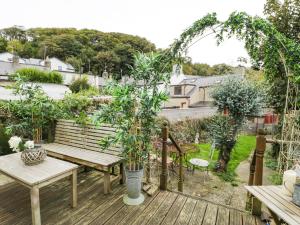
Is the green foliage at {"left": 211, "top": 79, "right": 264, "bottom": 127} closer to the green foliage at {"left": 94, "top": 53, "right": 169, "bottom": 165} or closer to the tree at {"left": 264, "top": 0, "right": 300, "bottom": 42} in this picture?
the tree at {"left": 264, "top": 0, "right": 300, "bottom": 42}

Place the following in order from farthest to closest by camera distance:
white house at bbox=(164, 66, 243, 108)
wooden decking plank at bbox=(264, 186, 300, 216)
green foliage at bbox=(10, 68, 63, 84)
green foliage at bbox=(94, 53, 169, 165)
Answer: white house at bbox=(164, 66, 243, 108) < green foliage at bbox=(10, 68, 63, 84) < green foliage at bbox=(94, 53, 169, 165) < wooden decking plank at bbox=(264, 186, 300, 216)

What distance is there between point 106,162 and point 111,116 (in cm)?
78

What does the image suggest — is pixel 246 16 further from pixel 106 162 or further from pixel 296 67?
pixel 106 162

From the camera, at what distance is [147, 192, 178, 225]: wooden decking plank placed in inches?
105

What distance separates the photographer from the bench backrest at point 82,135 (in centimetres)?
384

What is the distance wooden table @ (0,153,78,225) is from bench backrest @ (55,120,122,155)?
98cm

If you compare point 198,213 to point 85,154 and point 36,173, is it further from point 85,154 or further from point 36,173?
point 36,173

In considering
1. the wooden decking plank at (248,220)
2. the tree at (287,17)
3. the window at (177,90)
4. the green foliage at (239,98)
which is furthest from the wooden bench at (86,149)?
the window at (177,90)

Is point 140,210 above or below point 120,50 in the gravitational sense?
below

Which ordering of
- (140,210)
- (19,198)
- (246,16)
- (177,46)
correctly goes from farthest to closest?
(177,46), (246,16), (19,198), (140,210)

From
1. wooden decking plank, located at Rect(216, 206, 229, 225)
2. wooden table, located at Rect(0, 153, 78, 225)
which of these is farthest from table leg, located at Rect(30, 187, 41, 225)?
wooden decking plank, located at Rect(216, 206, 229, 225)

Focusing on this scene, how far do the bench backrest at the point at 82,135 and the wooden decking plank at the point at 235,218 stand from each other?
6.76ft

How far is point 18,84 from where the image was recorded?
161 inches

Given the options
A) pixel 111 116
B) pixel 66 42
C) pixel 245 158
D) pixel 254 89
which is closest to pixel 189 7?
pixel 254 89
